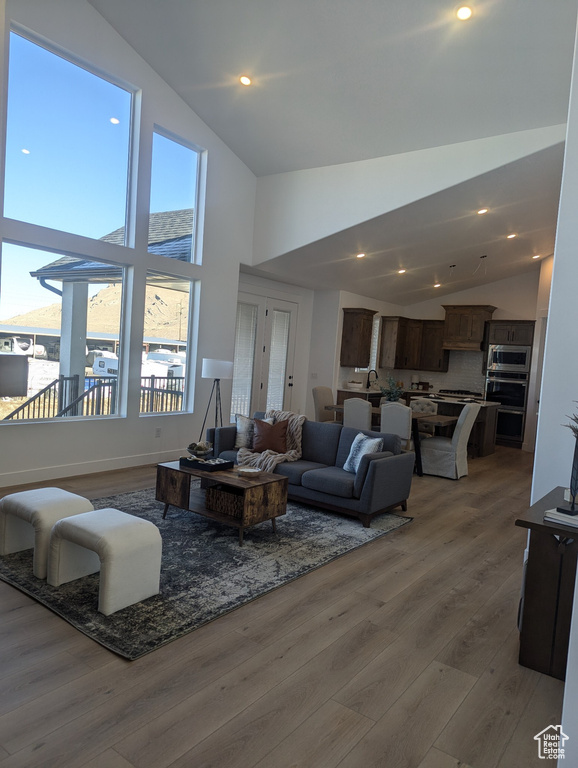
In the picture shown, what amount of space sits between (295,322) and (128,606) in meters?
6.95

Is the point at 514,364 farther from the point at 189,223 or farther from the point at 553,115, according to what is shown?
the point at 189,223

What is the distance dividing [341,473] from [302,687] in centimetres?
264

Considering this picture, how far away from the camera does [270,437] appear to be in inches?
210

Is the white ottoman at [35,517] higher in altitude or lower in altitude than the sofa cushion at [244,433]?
lower

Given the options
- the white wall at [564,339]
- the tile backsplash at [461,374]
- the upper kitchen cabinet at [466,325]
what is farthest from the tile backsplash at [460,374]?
the white wall at [564,339]

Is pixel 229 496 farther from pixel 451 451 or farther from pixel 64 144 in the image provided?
pixel 64 144

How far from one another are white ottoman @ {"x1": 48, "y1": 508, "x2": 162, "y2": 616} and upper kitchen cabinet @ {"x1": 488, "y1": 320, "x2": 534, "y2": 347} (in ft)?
29.7

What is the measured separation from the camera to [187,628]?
2637 mm

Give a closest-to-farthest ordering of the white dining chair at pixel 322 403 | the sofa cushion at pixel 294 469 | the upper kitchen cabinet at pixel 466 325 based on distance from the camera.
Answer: the sofa cushion at pixel 294 469 < the white dining chair at pixel 322 403 < the upper kitchen cabinet at pixel 466 325

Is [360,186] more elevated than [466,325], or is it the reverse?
[360,186]

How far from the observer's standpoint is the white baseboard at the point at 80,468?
4.97 meters

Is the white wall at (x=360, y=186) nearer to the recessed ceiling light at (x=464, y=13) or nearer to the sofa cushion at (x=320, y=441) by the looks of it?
the recessed ceiling light at (x=464, y=13)

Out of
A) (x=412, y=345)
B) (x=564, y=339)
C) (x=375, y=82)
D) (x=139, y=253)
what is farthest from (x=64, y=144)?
(x=412, y=345)

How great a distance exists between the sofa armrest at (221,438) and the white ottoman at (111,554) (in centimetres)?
230
